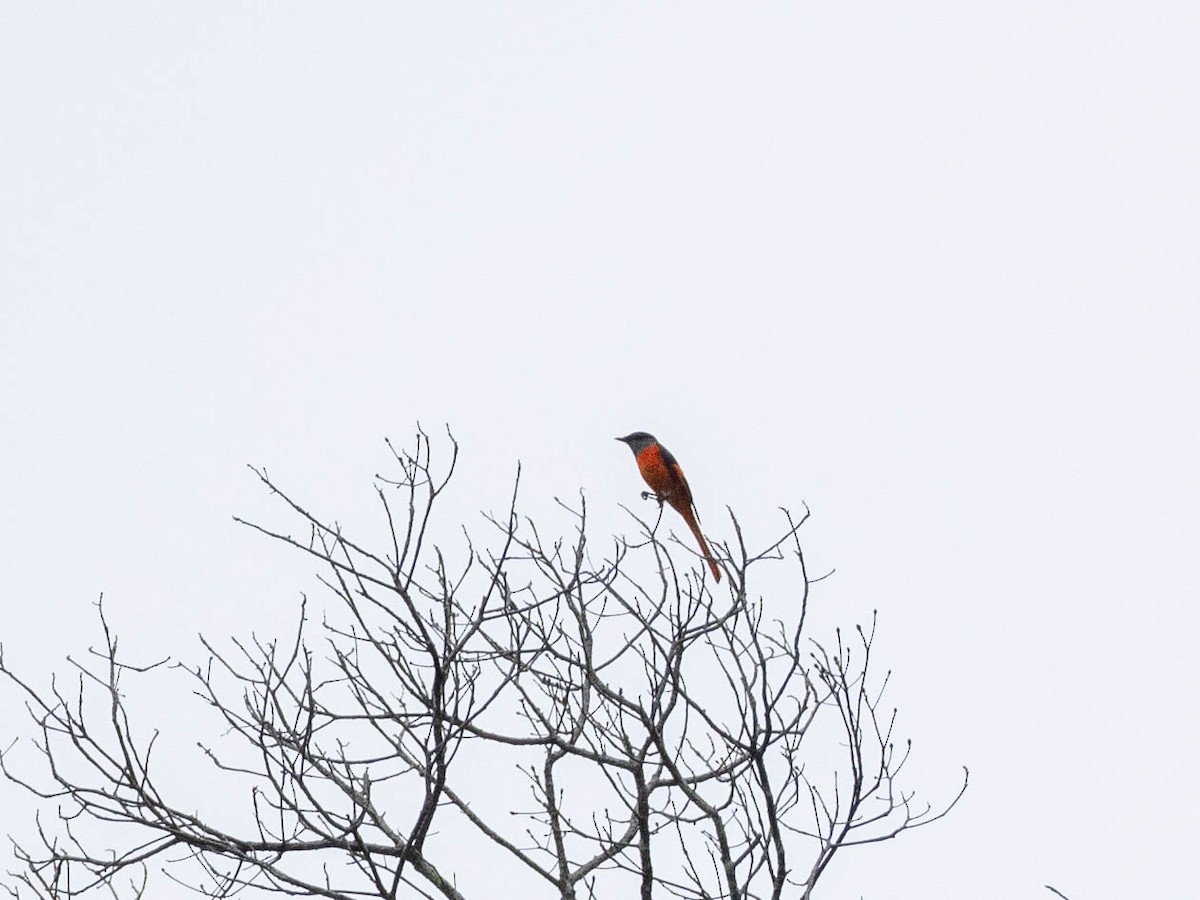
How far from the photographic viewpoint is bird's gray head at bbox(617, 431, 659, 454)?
9.40 m

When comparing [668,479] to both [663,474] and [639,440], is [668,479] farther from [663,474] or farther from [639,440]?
[639,440]

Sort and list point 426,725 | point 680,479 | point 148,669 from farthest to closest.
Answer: point 680,479 → point 148,669 → point 426,725

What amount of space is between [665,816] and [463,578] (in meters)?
1.08

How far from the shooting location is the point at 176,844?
4316 mm

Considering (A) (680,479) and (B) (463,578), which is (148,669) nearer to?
(B) (463,578)

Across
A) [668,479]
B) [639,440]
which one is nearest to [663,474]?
[668,479]

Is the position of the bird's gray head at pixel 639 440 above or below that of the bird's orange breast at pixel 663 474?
above

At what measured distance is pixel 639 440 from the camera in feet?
31.2

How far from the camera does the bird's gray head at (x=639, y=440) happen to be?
9.40 meters

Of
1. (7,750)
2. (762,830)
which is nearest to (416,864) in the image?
(762,830)

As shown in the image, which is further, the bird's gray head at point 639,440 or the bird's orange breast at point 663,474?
the bird's gray head at point 639,440

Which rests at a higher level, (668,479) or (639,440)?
(639,440)

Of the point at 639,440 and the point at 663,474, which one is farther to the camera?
the point at 639,440

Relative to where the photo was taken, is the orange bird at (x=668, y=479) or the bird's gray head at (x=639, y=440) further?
the bird's gray head at (x=639, y=440)
